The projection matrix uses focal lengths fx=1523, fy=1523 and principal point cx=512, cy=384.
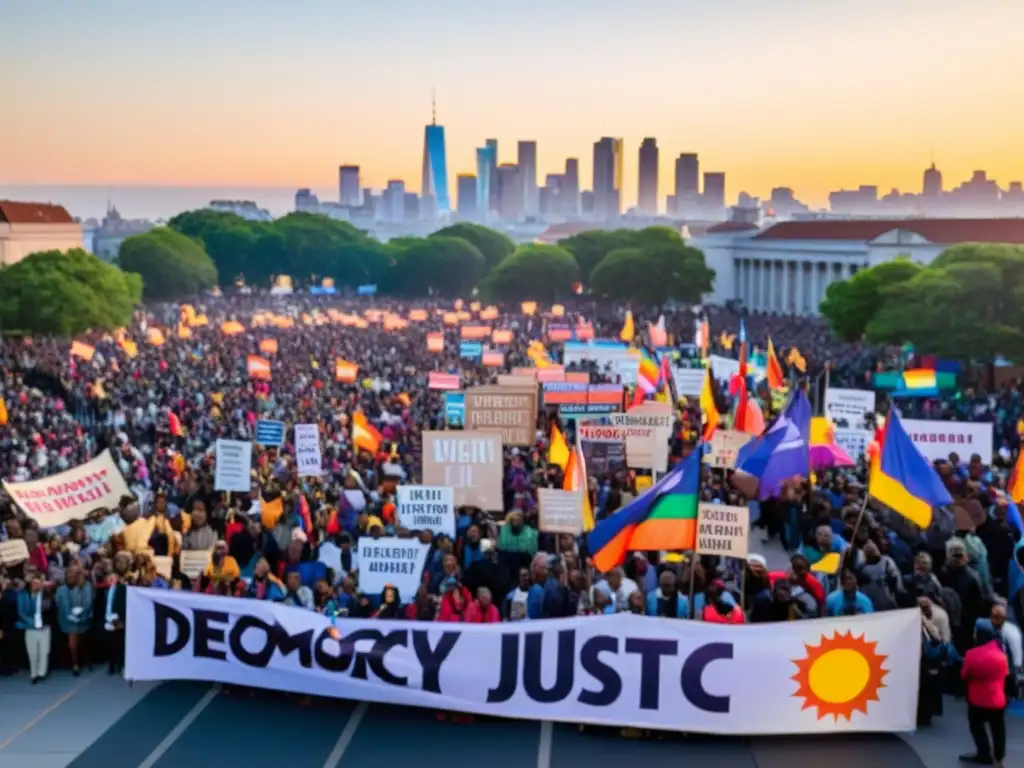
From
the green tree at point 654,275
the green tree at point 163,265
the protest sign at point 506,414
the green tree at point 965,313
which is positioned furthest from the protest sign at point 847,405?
the green tree at point 163,265

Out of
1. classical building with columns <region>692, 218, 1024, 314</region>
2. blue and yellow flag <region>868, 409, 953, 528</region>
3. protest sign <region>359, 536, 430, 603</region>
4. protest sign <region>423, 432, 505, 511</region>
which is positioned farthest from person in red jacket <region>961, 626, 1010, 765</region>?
classical building with columns <region>692, 218, 1024, 314</region>

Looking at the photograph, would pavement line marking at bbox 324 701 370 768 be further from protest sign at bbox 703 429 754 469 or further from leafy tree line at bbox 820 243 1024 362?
leafy tree line at bbox 820 243 1024 362

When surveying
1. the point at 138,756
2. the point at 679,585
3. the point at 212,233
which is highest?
the point at 212,233

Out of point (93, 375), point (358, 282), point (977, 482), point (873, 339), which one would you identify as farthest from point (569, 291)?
point (977, 482)

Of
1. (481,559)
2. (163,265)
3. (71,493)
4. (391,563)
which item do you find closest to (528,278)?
(163,265)

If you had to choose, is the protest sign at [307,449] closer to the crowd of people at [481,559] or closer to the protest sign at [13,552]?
the crowd of people at [481,559]

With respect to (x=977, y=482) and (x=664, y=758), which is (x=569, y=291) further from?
(x=664, y=758)
